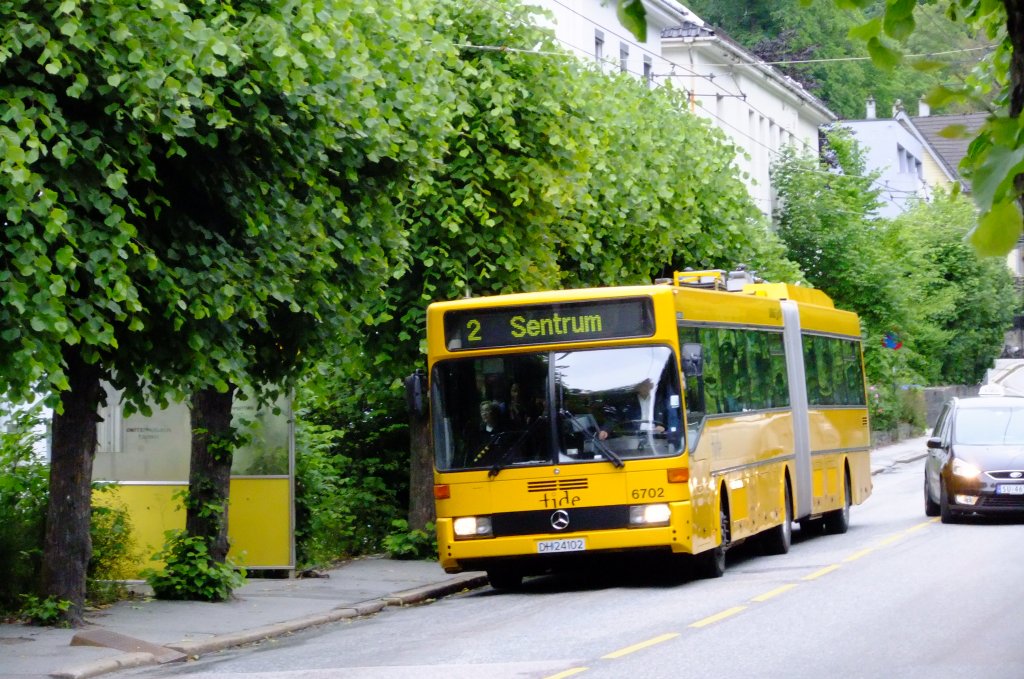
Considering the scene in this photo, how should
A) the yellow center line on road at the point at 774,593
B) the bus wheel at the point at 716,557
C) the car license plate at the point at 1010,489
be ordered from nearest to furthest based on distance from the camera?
the yellow center line on road at the point at 774,593
the bus wheel at the point at 716,557
the car license plate at the point at 1010,489

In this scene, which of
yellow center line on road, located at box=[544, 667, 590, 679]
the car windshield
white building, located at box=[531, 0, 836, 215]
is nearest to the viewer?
yellow center line on road, located at box=[544, 667, 590, 679]

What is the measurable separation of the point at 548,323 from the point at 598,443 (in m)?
1.27

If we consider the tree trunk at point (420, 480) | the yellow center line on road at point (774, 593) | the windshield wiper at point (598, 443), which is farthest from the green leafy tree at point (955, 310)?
the windshield wiper at point (598, 443)

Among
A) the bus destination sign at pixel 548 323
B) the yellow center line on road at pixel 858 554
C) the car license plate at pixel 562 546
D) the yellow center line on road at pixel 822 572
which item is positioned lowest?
the yellow center line on road at pixel 822 572

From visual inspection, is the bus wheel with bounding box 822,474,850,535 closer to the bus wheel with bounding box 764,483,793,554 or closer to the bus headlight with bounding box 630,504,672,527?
the bus wheel with bounding box 764,483,793,554

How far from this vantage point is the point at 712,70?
2141 inches

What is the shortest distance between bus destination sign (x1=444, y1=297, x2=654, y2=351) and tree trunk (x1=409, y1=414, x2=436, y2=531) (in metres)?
5.19

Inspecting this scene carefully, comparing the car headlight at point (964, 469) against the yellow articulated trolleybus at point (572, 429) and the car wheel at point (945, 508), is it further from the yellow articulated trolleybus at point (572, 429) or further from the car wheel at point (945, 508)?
the yellow articulated trolleybus at point (572, 429)

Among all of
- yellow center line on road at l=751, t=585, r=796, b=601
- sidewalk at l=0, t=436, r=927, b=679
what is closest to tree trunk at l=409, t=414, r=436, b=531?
sidewalk at l=0, t=436, r=927, b=679

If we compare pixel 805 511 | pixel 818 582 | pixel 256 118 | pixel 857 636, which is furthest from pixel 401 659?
pixel 805 511

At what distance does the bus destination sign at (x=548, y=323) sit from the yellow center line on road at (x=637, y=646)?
4.40 metres

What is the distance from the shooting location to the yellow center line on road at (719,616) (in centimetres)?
1300

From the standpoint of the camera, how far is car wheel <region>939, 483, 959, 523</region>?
22.7 metres

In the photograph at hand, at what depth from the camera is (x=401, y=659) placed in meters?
11.8
